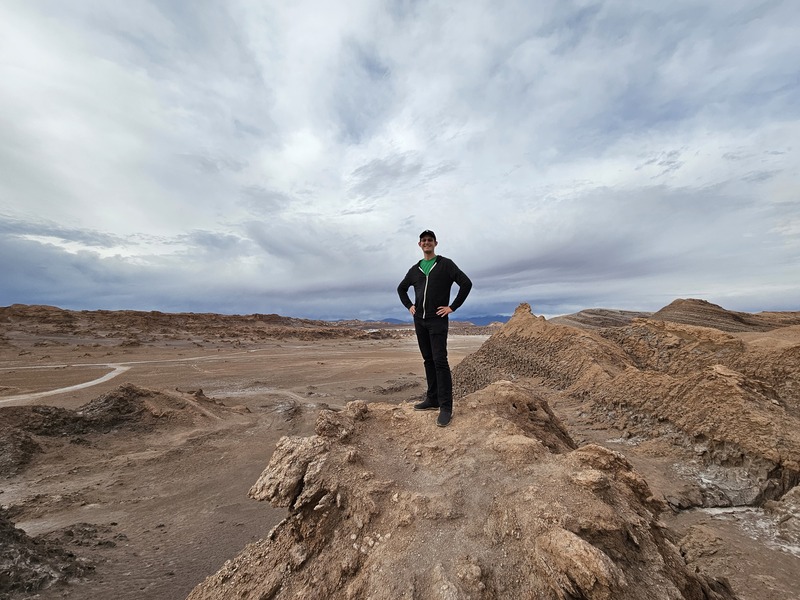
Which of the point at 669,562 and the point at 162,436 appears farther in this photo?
the point at 162,436

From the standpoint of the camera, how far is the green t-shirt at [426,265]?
4.49m

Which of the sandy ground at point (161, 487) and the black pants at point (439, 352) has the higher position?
the black pants at point (439, 352)

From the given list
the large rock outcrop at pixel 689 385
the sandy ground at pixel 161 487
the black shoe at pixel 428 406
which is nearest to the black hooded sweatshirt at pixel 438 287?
the black shoe at pixel 428 406

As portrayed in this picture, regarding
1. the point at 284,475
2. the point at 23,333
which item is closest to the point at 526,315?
the point at 284,475


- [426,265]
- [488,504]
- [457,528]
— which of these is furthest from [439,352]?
[457,528]

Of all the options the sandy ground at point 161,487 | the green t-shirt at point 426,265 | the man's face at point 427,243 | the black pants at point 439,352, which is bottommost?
the sandy ground at point 161,487

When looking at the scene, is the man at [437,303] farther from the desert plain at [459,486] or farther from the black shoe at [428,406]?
the desert plain at [459,486]

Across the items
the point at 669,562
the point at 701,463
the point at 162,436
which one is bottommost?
the point at 162,436

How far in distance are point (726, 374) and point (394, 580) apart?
6.35m

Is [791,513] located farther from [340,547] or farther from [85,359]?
[85,359]

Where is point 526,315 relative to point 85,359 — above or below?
above

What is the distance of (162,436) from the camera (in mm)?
9758

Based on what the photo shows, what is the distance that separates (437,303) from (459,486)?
1.96 meters

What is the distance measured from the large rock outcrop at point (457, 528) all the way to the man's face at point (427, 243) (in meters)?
2.12
